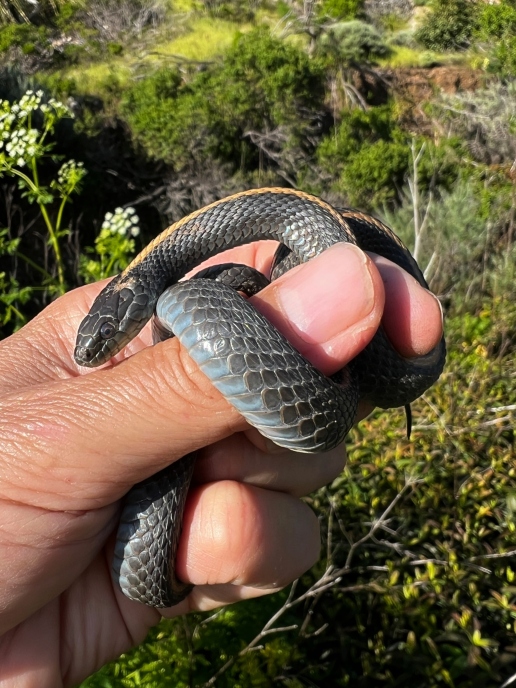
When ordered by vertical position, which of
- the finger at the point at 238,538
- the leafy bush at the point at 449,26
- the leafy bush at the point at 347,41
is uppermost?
the finger at the point at 238,538

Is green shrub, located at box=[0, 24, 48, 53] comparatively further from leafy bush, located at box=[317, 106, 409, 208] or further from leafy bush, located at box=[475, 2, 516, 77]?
leafy bush, located at box=[475, 2, 516, 77]

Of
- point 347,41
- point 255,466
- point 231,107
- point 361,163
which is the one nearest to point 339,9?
point 347,41

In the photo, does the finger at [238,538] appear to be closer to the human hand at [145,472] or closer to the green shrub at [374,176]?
the human hand at [145,472]

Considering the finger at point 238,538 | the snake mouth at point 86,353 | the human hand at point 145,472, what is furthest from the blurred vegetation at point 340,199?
the snake mouth at point 86,353

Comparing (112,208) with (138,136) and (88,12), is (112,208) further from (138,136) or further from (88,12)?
(88,12)

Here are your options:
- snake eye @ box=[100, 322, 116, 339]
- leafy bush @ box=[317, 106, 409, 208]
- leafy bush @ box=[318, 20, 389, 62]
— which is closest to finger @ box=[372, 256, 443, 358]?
snake eye @ box=[100, 322, 116, 339]

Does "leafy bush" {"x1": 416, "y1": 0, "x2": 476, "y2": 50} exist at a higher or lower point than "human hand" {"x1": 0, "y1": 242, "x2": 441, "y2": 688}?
lower

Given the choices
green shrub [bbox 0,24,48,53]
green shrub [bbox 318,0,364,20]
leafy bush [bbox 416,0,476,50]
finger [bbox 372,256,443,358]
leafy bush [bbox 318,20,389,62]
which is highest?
green shrub [bbox 0,24,48,53]
